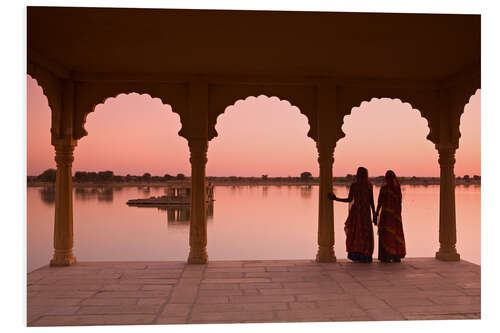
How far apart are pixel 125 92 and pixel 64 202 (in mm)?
2441

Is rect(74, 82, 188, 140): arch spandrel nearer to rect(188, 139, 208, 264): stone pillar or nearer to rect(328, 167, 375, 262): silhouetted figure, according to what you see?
rect(188, 139, 208, 264): stone pillar

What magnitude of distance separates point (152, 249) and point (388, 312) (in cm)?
1811

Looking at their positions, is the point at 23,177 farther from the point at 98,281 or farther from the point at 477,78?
the point at 477,78

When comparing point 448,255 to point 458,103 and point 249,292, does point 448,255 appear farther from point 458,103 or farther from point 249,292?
point 249,292

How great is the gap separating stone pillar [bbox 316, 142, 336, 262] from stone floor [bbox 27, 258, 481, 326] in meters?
0.36

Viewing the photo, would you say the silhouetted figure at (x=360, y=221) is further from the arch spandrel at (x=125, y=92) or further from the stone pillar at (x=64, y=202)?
the stone pillar at (x=64, y=202)

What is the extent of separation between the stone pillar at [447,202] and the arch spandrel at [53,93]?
24.9 ft

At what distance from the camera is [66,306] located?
5312 mm

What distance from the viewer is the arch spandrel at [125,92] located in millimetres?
8078

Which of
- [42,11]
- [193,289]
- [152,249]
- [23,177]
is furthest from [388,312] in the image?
[152,249]

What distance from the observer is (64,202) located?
810 centimetres

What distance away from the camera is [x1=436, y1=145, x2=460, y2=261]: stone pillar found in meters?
8.45

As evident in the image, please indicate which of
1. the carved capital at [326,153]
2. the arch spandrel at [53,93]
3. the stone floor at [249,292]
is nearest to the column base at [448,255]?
the stone floor at [249,292]

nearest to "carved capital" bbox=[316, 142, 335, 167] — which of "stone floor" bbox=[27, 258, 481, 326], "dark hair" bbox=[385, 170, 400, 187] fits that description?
"dark hair" bbox=[385, 170, 400, 187]
